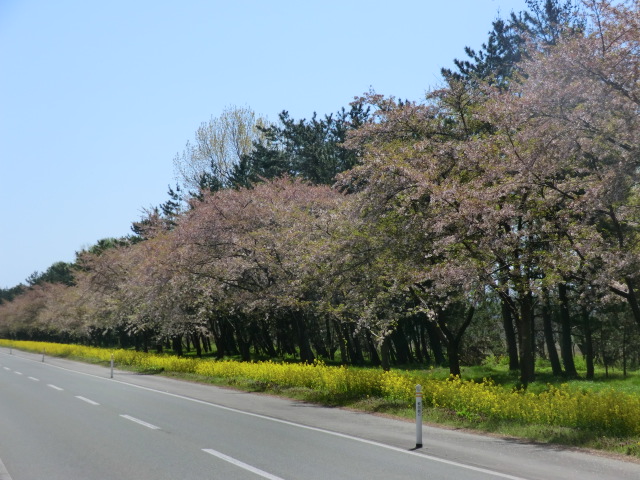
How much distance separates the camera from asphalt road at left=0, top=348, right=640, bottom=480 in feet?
27.1

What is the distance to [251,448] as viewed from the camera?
33.0 feet

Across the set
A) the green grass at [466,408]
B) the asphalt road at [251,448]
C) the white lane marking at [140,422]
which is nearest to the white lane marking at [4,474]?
the asphalt road at [251,448]

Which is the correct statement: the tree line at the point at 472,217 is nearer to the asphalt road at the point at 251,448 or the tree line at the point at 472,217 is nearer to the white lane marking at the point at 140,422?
the asphalt road at the point at 251,448

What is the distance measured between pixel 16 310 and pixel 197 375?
94.1 m

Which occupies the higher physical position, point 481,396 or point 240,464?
point 481,396

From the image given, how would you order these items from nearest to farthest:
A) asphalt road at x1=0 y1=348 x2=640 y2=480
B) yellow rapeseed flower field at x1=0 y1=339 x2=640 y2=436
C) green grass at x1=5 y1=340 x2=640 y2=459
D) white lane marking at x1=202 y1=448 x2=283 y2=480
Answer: white lane marking at x1=202 y1=448 x2=283 y2=480, asphalt road at x1=0 y1=348 x2=640 y2=480, green grass at x1=5 y1=340 x2=640 y2=459, yellow rapeseed flower field at x1=0 y1=339 x2=640 y2=436

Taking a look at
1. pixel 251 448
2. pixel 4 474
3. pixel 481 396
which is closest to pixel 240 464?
pixel 251 448

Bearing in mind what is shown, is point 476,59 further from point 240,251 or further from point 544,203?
point 544,203

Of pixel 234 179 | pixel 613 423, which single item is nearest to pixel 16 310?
pixel 234 179

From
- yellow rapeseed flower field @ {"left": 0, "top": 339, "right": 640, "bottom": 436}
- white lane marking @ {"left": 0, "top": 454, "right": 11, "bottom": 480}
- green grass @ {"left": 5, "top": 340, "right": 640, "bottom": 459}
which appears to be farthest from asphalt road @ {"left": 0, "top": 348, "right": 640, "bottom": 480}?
yellow rapeseed flower field @ {"left": 0, "top": 339, "right": 640, "bottom": 436}

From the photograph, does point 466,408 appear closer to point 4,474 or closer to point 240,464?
point 240,464

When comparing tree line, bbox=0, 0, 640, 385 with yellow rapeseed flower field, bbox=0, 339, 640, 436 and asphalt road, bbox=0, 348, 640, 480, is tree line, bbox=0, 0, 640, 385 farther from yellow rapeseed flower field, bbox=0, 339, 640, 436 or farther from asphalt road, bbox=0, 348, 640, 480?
asphalt road, bbox=0, 348, 640, 480

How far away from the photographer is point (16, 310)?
4304 inches

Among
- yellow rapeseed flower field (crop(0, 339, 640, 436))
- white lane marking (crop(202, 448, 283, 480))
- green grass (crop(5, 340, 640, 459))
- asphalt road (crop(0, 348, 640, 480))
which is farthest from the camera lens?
yellow rapeseed flower field (crop(0, 339, 640, 436))
